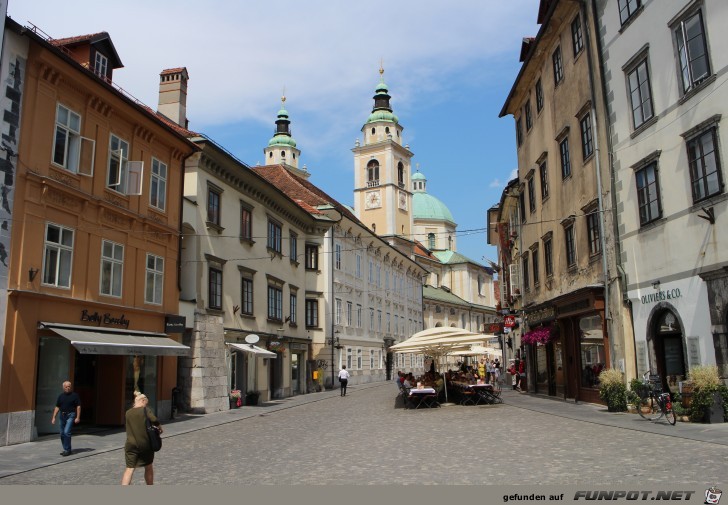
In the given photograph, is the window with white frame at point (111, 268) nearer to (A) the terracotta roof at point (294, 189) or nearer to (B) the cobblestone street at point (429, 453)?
(B) the cobblestone street at point (429, 453)

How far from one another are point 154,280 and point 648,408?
15895 mm

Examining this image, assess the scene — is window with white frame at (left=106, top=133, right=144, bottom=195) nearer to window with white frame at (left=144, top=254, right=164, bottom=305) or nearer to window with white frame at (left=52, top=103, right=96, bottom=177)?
window with white frame at (left=52, top=103, right=96, bottom=177)

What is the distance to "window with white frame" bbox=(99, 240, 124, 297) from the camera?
1905 centimetres

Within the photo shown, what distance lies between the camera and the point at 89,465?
12.7 m

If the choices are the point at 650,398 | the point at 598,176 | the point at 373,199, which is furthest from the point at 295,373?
the point at 373,199

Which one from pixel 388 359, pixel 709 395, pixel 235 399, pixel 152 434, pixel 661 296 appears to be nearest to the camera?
pixel 152 434

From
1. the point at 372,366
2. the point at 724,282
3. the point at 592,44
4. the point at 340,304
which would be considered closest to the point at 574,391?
the point at 724,282

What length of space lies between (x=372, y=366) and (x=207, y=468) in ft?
137

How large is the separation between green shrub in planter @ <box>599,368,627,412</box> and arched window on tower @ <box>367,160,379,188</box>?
71.1 metres

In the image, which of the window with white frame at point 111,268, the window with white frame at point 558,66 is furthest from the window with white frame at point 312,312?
the window with white frame at point 111,268

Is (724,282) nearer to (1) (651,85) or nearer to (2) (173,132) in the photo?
(1) (651,85)

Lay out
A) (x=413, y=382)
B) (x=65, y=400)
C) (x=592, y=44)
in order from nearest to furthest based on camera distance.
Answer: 1. (x=65, y=400)
2. (x=592, y=44)
3. (x=413, y=382)

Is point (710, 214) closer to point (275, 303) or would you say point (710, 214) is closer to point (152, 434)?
point (152, 434)

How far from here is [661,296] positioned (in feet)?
60.6
